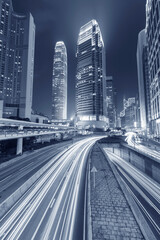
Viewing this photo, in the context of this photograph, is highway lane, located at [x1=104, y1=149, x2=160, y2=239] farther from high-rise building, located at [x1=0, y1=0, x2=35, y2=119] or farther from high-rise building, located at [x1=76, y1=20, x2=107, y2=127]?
high-rise building, located at [x1=76, y1=20, x2=107, y2=127]

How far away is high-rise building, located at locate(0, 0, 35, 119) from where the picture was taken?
118438 mm

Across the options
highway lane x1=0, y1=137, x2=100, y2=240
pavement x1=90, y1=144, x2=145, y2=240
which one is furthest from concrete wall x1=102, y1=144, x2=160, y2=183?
highway lane x1=0, y1=137, x2=100, y2=240

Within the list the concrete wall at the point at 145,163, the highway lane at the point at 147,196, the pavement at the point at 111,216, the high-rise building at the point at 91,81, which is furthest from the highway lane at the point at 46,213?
the high-rise building at the point at 91,81

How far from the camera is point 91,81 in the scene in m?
146

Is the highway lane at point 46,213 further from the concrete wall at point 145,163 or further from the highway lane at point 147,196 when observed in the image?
the concrete wall at point 145,163

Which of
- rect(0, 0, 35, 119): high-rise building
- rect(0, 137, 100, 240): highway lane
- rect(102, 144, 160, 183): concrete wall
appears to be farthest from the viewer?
rect(0, 0, 35, 119): high-rise building

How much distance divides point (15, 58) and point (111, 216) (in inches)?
6665

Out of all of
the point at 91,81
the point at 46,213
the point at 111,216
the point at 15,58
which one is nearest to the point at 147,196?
the point at 111,216

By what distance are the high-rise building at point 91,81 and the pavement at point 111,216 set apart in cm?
12655

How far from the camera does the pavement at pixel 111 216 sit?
745cm

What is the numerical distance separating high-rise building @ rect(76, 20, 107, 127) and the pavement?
126550 mm

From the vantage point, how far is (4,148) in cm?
3041

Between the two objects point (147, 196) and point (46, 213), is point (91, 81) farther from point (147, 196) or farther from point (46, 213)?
point (46, 213)

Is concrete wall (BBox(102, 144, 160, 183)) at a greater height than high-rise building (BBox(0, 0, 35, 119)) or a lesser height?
lesser
